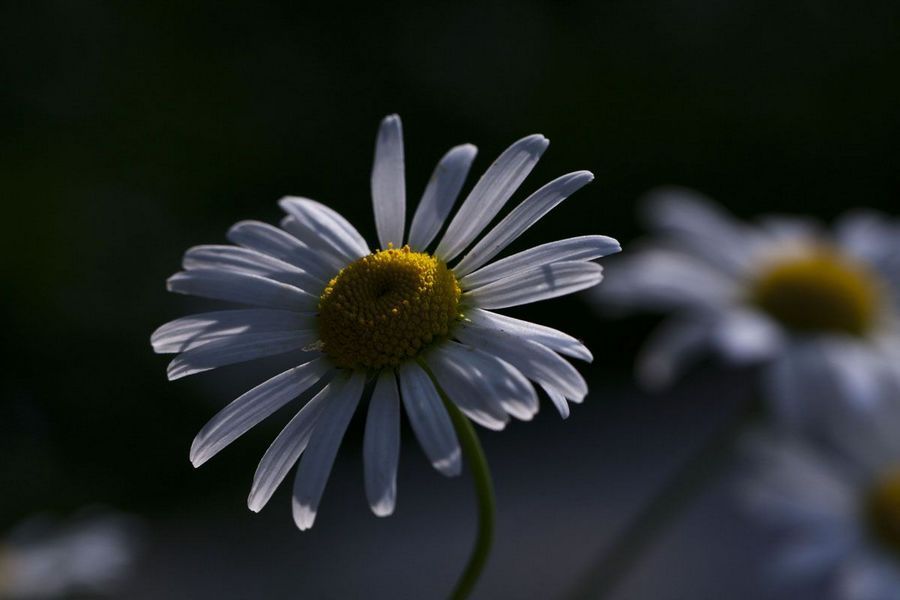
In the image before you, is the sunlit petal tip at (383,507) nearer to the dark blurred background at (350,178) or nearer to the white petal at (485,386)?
the white petal at (485,386)

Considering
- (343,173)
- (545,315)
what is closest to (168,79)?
(343,173)

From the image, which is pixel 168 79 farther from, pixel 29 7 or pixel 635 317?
A: pixel 635 317

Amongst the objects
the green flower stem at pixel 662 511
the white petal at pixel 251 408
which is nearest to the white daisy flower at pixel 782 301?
the green flower stem at pixel 662 511

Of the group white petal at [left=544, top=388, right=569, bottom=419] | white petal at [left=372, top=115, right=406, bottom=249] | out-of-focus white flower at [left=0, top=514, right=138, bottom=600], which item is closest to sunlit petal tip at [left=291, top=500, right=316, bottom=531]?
white petal at [left=544, top=388, right=569, bottom=419]

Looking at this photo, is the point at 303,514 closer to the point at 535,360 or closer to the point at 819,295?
the point at 535,360

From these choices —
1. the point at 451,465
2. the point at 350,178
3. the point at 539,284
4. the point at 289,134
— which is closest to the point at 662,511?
the point at 539,284
